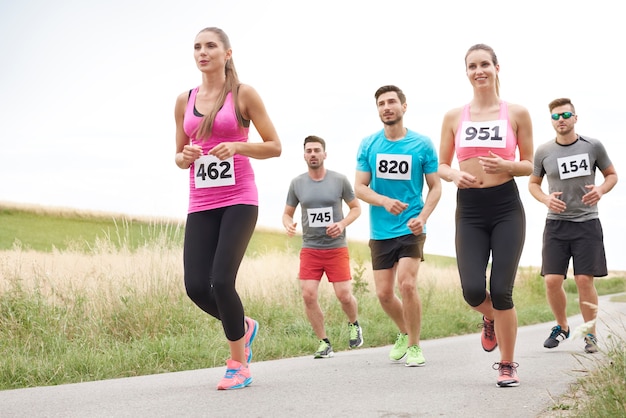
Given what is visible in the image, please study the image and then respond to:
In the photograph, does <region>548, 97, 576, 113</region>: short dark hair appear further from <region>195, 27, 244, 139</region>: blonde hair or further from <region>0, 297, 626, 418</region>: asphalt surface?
<region>195, 27, 244, 139</region>: blonde hair

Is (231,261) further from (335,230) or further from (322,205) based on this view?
(322,205)

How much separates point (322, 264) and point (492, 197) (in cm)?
353

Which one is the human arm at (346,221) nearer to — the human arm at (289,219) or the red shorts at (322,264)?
the red shorts at (322,264)

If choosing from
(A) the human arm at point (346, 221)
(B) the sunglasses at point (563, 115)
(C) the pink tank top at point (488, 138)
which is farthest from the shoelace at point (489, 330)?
(B) the sunglasses at point (563, 115)

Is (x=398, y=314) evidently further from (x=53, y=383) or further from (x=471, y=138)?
(x=53, y=383)

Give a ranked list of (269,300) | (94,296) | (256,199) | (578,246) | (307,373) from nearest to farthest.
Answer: (256,199), (307,373), (578,246), (94,296), (269,300)

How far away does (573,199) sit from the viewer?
29.0 ft

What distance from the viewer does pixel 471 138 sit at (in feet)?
19.2

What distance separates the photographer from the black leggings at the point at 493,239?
18.6ft

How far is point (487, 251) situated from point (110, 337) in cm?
533

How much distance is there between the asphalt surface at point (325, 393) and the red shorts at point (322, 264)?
1605mm

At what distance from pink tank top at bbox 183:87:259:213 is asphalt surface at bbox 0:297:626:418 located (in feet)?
4.56

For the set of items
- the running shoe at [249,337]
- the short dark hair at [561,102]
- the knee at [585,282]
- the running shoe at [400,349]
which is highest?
the short dark hair at [561,102]

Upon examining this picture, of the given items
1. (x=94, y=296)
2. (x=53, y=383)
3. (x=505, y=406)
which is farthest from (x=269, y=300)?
(x=505, y=406)
